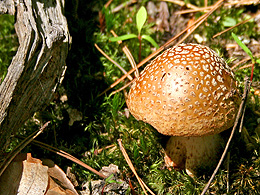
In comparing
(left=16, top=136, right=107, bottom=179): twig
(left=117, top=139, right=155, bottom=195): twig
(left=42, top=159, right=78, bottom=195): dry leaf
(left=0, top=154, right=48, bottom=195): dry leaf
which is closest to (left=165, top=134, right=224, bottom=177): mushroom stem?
(left=117, top=139, right=155, bottom=195): twig

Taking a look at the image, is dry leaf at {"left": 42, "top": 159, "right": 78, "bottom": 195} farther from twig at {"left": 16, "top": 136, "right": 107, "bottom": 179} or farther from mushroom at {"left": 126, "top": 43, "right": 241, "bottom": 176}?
mushroom at {"left": 126, "top": 43, "right": 241, "bottom": 176}

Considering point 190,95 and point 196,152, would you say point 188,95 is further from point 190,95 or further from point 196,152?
point 196,152

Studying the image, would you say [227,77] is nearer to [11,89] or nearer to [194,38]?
[194,38]

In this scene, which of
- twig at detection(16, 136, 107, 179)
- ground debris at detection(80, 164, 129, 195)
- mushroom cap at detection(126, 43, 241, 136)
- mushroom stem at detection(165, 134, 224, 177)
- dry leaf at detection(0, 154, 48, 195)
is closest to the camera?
mushroom cap at detection(126, 43, 241, 136)

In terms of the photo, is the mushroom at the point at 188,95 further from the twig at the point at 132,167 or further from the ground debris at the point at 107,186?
the ground debris at the point at 107,186

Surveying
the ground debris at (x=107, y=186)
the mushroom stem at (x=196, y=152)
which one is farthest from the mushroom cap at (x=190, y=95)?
the ground debris at (x=107, y=186)

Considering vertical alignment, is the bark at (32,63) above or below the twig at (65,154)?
above

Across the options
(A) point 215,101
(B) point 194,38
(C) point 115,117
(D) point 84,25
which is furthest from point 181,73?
(D) point 84,25
